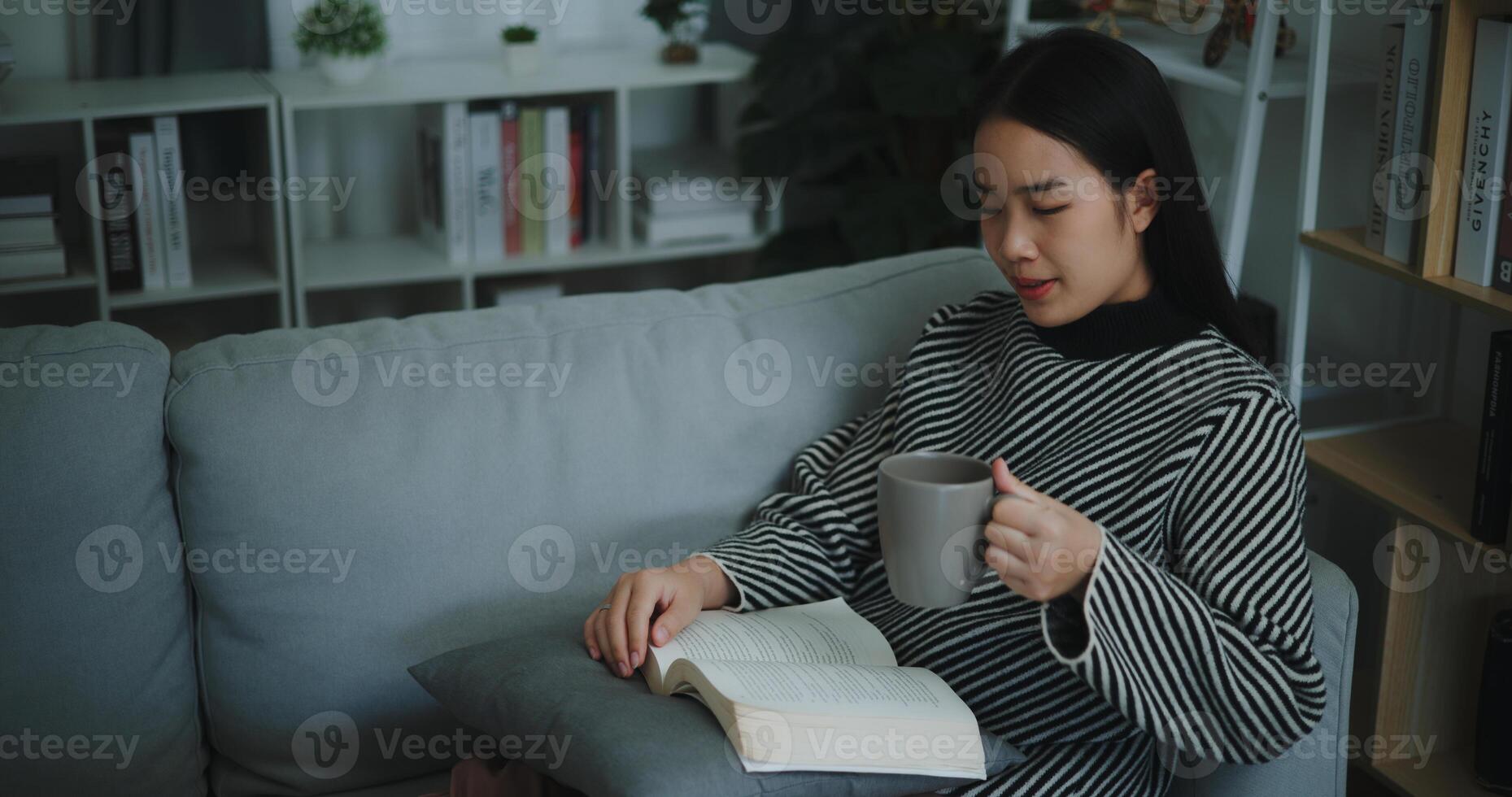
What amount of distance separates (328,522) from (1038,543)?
0.68 m

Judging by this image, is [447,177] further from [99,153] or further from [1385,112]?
[1385,112]

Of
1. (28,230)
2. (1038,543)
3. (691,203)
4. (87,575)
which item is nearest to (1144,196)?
(1038,543)

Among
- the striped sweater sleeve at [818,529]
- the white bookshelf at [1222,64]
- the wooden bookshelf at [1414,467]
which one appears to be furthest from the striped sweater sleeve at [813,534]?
the white bookshelf at [1222,64]

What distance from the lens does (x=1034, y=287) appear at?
3.94 feet

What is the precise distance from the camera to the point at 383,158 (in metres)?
2.85

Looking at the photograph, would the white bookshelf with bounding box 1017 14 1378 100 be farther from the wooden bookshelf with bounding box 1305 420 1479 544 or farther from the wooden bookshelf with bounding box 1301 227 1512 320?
the wooden bookshelf with bounding box 1305 420 1479 544

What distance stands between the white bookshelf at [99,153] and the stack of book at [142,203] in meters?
0.02

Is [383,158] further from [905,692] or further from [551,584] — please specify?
[905,692]

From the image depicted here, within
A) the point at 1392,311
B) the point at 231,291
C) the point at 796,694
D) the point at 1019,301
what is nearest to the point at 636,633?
the point at 796,694

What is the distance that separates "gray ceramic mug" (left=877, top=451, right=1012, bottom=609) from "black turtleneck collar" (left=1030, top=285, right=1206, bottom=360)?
0.96 feet

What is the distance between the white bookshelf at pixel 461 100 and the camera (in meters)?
2.54

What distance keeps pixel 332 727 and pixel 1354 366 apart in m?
1.58

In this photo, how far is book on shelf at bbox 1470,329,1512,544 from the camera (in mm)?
1425

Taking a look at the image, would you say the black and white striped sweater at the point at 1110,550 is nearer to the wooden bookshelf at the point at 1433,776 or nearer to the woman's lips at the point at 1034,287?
the woman's lips at the point at 1034,287
